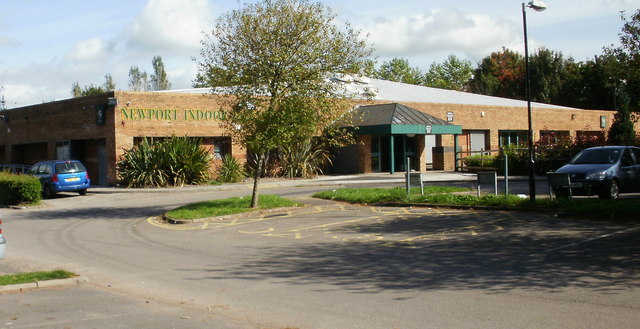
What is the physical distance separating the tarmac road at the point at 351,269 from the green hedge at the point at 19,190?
19.4 ft

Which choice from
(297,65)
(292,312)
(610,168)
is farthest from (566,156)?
(292,312)

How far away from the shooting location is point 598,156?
18.0m

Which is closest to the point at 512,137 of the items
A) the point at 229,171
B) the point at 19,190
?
the point at 229,171

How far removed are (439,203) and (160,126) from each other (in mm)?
18017

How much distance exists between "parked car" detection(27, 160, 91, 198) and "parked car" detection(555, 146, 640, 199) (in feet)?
62.9

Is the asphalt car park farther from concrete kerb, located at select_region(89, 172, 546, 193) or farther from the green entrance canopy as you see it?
the green entrance canopy

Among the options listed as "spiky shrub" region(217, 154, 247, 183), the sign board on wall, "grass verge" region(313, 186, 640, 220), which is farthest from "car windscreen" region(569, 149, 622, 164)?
"spiky shrub" region(217, 154, 247, 183)

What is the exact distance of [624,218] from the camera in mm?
13602

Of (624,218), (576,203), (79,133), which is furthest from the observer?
(79,133)

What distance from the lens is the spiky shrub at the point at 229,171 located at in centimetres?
3075

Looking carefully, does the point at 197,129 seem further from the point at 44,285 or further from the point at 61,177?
the point at 44,285

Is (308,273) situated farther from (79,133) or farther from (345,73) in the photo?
(79,133)

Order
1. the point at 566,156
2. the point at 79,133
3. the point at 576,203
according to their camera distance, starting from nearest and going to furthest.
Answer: the point at 576,203 < the point at 566,156 < the point at 79,133

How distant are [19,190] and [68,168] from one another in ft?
12.9
